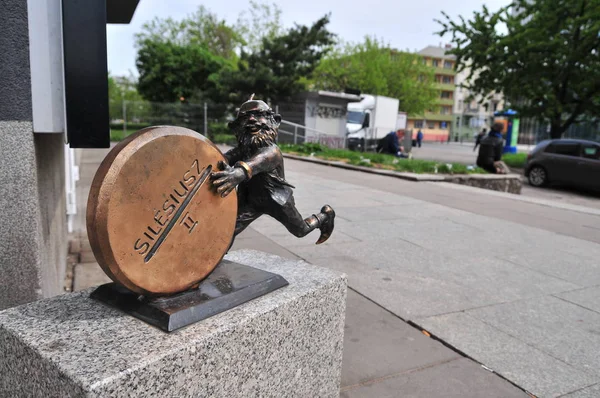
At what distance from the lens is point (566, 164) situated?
14641 mm

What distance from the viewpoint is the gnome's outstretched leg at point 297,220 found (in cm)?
258

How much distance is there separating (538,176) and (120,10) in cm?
1467

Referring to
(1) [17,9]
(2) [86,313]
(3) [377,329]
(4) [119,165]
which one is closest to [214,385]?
(2) [86,313]

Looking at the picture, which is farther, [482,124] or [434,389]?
[482,124]

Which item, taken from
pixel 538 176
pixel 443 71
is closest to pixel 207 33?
pixel 538 176

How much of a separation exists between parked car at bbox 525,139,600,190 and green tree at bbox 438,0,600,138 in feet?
14.7

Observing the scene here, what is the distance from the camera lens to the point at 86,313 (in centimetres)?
197

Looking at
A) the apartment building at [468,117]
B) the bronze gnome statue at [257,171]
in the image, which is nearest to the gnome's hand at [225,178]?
the bronze gnome statue at [257,171]

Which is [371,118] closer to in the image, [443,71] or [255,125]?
[255,125]

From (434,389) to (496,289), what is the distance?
2076mm

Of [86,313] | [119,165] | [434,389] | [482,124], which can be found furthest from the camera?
[482,124]

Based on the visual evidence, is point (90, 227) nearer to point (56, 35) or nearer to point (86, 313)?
point (86, 313)

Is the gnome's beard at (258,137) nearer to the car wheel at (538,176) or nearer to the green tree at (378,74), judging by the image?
the car wheel at (538,176)

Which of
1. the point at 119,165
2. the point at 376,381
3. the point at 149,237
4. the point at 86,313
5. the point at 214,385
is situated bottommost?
the point at 376,381
